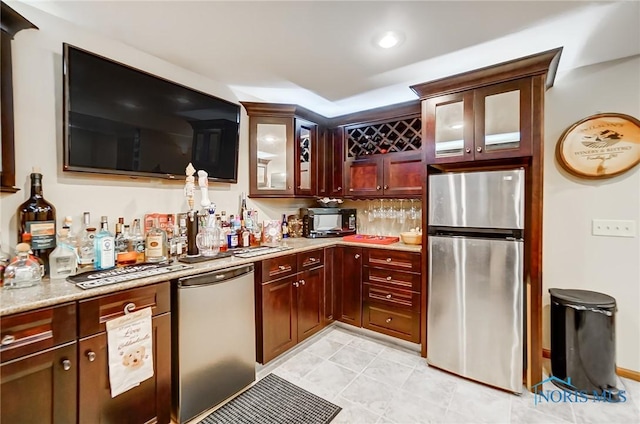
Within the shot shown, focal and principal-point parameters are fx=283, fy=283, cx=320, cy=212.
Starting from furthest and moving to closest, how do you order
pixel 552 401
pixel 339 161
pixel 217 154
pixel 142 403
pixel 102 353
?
pixel 339 161, pixel 217 154, pixel 552 401, pixel 142 403, pixel 102 353

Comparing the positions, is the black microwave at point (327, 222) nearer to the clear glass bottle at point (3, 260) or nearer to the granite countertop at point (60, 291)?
the granite countertop at point (60, 291)

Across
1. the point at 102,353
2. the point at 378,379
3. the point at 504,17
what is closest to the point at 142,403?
the point at 102,353

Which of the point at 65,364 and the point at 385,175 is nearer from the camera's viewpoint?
the point at 65,364

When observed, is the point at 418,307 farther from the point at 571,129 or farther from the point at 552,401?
the point at 571,129

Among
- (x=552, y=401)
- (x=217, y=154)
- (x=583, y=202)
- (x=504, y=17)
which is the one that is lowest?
(x=552, y=401)

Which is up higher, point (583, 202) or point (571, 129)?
point (571, 129)

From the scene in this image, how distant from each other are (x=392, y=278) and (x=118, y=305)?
209cm

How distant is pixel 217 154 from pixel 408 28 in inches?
67.7

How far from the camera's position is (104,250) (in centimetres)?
171

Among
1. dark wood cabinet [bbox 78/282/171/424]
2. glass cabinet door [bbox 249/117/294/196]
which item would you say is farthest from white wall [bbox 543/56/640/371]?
dark wood cabinet [bbox 78/282/171/424]

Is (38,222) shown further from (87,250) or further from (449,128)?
(449,128)

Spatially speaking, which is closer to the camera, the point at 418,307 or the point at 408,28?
the point at 408,28

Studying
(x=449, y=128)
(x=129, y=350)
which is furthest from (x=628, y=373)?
(x=129, y=350)

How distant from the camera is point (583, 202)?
2.28m
